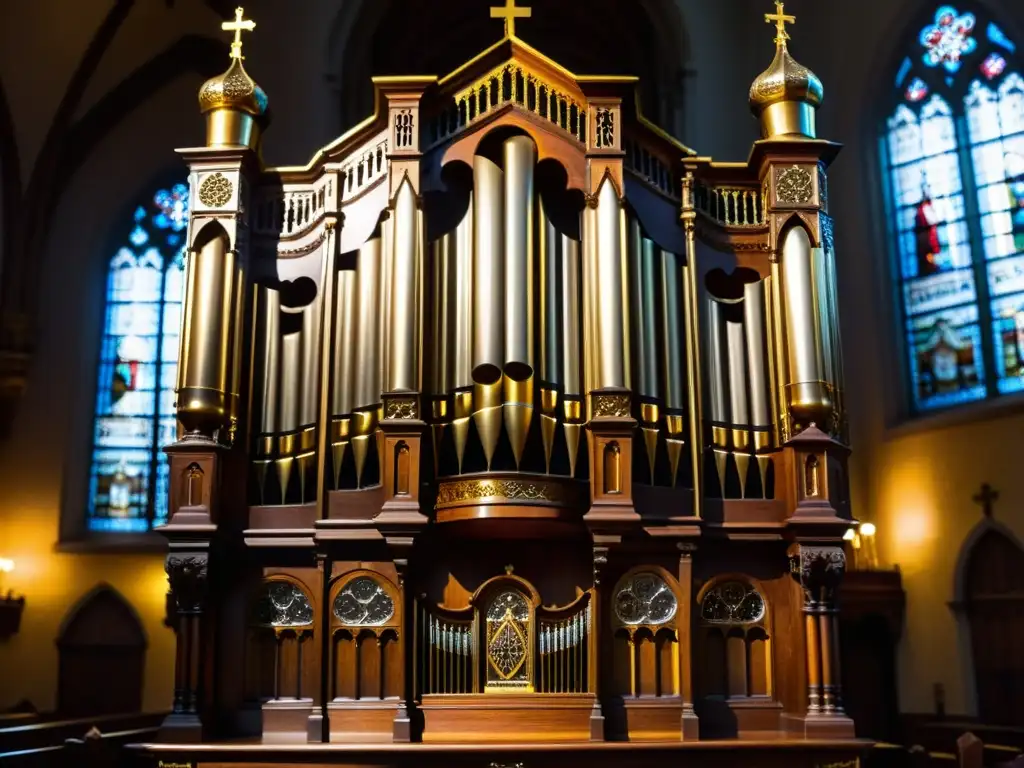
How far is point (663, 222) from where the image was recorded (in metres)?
10.5

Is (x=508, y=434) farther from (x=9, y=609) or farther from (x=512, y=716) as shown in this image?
(x=9, y=609)

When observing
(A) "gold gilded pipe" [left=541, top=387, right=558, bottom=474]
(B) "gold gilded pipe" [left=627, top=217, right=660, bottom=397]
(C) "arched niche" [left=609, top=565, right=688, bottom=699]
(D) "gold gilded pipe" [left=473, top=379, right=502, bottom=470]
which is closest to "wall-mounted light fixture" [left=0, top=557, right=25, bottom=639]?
(D) "gold gilded pipe" [left=473, top=379, right=502, bottom=470]

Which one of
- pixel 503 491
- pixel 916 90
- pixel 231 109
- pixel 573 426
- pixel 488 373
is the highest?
pixel 916 90

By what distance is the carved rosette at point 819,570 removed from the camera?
9516 millimetres

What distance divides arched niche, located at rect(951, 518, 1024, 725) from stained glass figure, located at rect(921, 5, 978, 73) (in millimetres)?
5983

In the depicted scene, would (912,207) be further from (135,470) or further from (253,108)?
(135,470)

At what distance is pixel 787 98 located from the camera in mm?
10758

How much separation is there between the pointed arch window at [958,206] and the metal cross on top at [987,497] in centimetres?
123

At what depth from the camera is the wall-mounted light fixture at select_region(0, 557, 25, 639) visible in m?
16.0

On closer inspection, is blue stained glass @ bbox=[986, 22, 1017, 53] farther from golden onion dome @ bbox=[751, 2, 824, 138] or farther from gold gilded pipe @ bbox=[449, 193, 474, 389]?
gold gilded pipe @ bbox=[449, 193, 474, 389]

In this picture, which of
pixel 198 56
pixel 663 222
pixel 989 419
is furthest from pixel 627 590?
pixel 198 56

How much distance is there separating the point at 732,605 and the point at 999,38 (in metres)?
9.21

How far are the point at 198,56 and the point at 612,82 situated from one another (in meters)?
9.55

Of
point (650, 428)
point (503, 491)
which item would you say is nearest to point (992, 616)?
point (650, 428)
